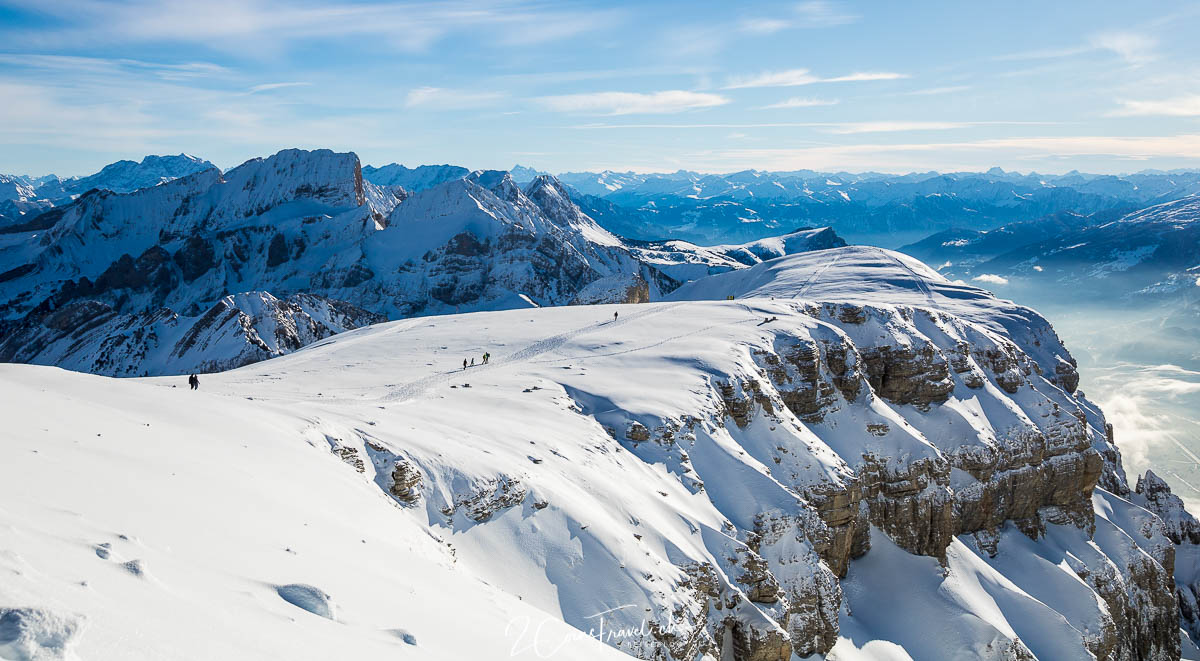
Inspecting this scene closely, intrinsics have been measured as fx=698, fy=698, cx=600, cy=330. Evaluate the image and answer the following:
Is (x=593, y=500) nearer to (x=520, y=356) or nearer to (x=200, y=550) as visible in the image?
(x=200, y=550)

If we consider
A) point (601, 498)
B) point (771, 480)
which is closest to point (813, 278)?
point (771, 480)

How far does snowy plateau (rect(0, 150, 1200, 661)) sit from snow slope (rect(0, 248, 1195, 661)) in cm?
A: 14

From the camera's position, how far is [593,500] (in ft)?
114

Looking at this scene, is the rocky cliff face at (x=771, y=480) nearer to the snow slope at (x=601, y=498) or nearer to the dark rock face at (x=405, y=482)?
the dark rock face at (x=405, y=482)

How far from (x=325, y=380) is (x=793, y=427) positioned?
3472 cm

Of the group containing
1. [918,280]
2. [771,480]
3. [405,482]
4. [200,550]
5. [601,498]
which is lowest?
[771,480]

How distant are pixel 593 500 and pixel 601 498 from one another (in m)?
0.62

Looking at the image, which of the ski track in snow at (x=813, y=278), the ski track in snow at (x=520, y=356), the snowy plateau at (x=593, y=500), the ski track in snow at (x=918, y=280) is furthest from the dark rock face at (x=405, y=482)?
the ski track in snow at (x=918, y=280)

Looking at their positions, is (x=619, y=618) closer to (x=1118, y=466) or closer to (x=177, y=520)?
(x=177, y=520)

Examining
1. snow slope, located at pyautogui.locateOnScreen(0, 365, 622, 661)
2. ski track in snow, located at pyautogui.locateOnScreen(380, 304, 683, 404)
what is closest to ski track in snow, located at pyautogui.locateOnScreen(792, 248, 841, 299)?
ski track in snow, located at pyautogui.locateOnScreen(380, 304, 683, 404)

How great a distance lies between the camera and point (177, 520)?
14703 mm

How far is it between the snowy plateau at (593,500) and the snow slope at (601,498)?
0.14 meters

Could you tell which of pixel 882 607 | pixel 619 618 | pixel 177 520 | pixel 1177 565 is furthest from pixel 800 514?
pixel 1177 565

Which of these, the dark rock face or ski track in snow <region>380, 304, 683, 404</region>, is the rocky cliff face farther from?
ski track in snow <region>380, 304, 683, 404</region>
